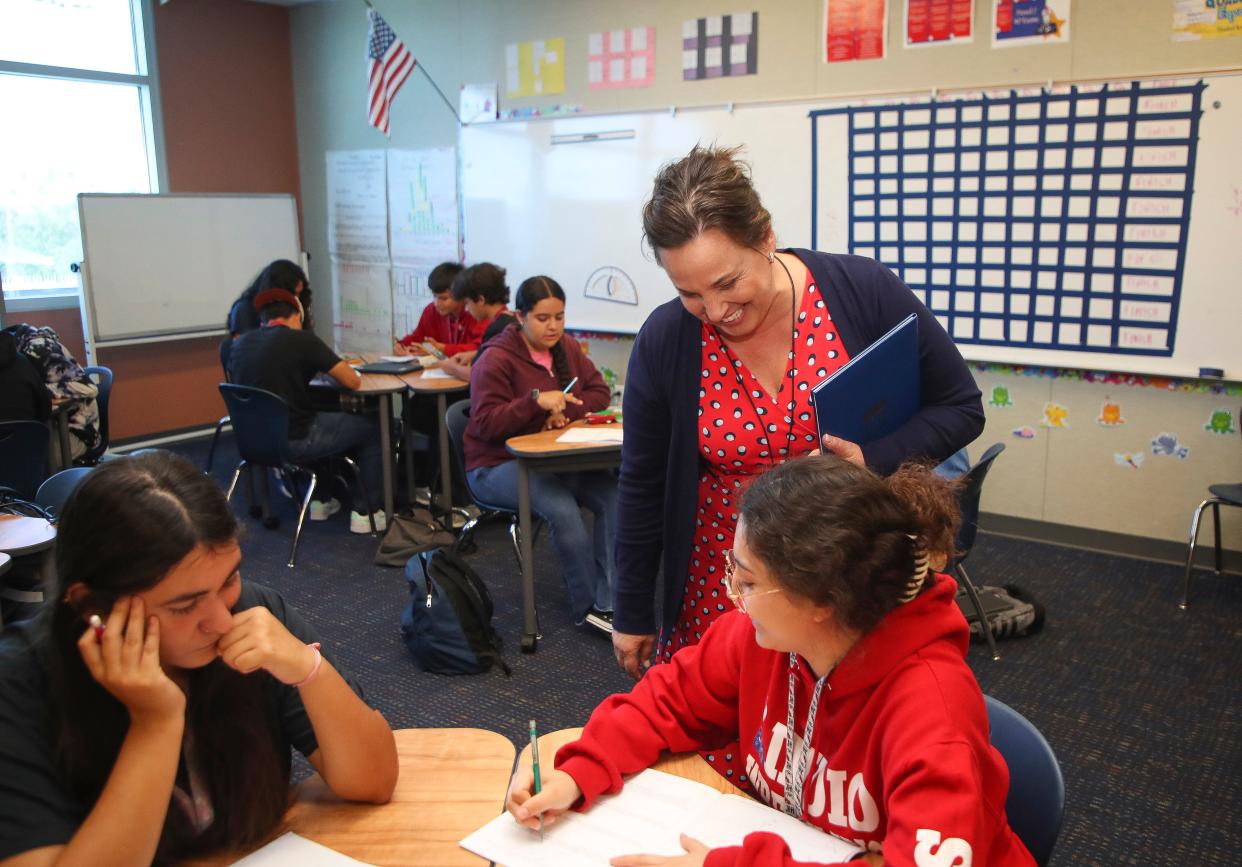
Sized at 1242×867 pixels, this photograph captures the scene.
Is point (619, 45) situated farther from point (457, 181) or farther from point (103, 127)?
point (103, 127)

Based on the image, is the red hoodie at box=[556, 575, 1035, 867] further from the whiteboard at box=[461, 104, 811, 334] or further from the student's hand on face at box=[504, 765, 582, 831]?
the whiteboard at box=[461, 104, 811, 334]

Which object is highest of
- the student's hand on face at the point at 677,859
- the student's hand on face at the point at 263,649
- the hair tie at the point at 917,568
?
the hair tie at the point at 917,568

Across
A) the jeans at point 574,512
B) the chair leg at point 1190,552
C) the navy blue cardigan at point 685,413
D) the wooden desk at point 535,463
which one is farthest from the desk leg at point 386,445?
the chair leg at point 1190,552

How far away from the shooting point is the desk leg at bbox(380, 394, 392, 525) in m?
4.44

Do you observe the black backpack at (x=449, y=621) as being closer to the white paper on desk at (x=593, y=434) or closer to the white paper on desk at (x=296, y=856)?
the white paper on desk at (x=593, y=434)

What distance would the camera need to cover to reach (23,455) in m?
3.41

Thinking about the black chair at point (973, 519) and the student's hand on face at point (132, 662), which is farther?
the black chair at point (973, 519)

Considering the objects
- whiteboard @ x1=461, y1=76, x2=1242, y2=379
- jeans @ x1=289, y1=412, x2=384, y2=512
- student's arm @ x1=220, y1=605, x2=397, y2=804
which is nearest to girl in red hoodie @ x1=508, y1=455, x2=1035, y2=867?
student's arm @ x1=220, y1=605, x2=397, y2=804

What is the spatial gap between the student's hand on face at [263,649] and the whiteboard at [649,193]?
9.36 feet

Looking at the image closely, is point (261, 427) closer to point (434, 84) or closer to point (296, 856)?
point (434, 84)

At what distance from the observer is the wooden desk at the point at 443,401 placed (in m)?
4.48

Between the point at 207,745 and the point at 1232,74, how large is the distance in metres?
4.01

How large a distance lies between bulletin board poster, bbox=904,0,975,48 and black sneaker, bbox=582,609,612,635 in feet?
9.16

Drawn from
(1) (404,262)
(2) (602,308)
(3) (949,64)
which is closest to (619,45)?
(2) (602,308)
